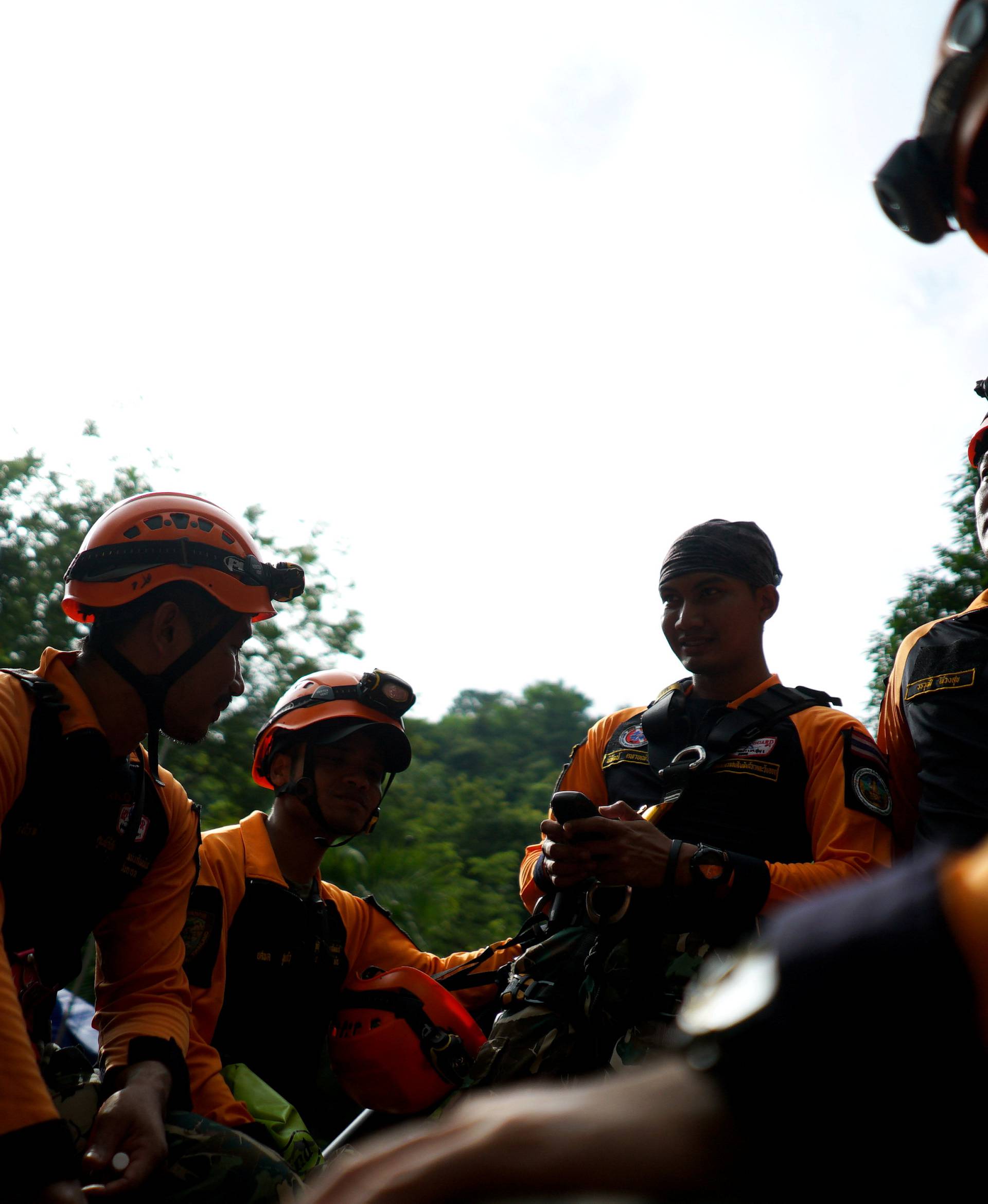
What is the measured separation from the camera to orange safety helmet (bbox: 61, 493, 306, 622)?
10.6ft

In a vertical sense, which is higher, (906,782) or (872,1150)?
(906,782)

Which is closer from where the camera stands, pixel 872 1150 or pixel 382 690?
pixel 872 1150

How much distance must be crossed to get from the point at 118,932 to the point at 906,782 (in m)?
2.81

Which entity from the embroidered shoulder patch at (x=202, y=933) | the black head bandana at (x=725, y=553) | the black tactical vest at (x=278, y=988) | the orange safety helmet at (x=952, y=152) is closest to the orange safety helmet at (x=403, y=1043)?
the black tactical vest at (x=278, y=988)

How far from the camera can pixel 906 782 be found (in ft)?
11.3

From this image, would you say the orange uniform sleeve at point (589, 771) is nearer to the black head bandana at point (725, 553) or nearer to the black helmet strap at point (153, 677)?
the black head bandana at point (725, 553)

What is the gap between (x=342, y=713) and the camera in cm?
430

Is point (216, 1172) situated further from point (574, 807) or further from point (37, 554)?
point (37, 554)

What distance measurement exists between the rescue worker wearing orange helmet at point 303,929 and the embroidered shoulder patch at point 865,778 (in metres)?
1.52

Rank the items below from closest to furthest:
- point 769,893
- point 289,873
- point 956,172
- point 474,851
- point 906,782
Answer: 1. point 956,172
2. point 769,893
3. point 906,782
4. point 289,873
5. point 474,851

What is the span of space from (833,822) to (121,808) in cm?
233

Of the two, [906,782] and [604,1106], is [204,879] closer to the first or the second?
[906,782]

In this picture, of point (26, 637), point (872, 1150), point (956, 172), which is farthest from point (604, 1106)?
point (26, 637)

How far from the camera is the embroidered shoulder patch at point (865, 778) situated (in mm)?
3164
